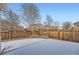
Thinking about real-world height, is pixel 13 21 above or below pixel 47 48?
above

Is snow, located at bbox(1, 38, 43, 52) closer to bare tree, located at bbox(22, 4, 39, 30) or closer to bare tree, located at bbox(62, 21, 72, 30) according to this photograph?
bare tree, located at bbox(22, 4, 39, 30)

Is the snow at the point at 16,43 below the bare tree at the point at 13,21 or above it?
below

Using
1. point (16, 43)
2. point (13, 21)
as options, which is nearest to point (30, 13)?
point (13, 21)

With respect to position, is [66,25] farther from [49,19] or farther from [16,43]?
[16,43]

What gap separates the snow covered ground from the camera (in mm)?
2316

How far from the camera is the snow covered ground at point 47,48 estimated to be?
2316 millimetres

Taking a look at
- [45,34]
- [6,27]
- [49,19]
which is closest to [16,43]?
[6,27]

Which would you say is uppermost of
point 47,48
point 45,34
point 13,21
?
point 13,21

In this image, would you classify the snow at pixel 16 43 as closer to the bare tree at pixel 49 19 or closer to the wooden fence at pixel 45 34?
the wooden fence at pixel 45 34

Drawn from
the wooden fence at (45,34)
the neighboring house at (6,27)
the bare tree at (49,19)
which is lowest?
the wooden fence at (45,34)

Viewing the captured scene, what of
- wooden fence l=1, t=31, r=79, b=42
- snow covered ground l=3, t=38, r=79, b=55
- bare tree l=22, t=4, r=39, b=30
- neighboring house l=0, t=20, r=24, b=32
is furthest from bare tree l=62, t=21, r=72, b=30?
neighboring house l=0, t=20, r=24, b=32

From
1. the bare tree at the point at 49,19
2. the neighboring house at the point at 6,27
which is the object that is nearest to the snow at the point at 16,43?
the neighboring house at the point at 6,27

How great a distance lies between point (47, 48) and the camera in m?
2.33
